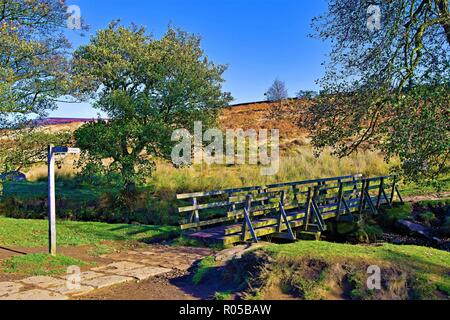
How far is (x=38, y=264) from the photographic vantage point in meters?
7.89

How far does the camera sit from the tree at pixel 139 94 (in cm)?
1545

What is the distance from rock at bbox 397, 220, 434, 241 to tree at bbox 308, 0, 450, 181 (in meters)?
3.60

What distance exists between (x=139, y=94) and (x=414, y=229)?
10.5 metres

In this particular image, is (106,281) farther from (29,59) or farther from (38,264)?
(29,59)

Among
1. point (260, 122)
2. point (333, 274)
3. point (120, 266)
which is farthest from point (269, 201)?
point (260, 122)

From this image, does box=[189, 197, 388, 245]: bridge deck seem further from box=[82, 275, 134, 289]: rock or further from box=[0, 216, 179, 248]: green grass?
box=[82, 275, 134, 289]: rock

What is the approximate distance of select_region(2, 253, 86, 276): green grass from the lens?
24.4 feet

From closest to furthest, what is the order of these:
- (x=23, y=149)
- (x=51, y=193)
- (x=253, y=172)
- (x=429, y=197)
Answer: (x=51, y=193) < (x=23, y=149) < (x=429, y=197) < (x=253, y=172)

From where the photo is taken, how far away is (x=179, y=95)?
15.7 meters

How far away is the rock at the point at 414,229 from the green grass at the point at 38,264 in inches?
411

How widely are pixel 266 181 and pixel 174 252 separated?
12461 millimetres

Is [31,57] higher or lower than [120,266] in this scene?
higher

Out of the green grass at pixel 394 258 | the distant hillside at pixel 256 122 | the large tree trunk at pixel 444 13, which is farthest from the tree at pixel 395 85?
the distant hillside at pixel 256 122
